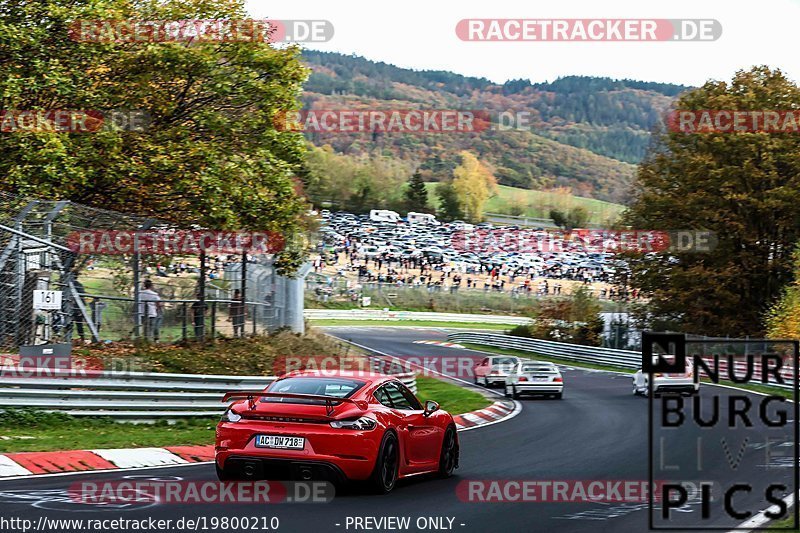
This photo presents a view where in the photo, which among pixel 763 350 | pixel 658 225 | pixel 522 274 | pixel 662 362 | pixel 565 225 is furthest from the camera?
pixel 565 225

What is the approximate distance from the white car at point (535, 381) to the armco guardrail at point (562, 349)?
13674 mm

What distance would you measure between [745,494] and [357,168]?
14685 centimetres

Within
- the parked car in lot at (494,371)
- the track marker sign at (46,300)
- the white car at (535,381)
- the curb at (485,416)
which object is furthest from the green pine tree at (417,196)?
the track marker sign at (46,300)

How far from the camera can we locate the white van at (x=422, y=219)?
143500 mm

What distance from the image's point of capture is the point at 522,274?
10338 cm

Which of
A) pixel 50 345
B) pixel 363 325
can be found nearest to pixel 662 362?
pixel 50 345

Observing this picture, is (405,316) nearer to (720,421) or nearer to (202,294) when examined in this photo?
(202,294)

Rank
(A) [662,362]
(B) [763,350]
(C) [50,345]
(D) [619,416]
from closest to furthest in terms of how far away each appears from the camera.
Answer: (A) [662,362] < (B) [763,350] < (C) [50,345] < (D) [619,416]

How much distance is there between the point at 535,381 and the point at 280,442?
69.7 feet

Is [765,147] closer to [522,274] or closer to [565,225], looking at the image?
[522,274]

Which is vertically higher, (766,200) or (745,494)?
(766,200)

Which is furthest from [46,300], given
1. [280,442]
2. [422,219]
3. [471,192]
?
[471,192]

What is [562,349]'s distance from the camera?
5341 cm

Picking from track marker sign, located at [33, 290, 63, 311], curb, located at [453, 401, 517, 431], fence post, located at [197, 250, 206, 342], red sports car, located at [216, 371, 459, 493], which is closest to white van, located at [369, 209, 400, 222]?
A: curb, located at [453, 401, 517, 431]
